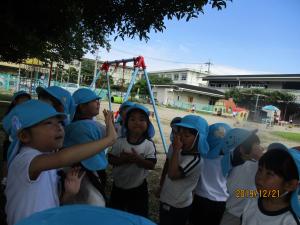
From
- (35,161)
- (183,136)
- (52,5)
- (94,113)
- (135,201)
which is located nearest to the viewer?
(35,161)

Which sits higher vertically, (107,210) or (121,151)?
(107,210)

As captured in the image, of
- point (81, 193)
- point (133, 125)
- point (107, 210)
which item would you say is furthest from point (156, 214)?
point (107, 210)

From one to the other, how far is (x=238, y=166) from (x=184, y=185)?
0.65 metres

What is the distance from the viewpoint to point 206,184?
3398mm

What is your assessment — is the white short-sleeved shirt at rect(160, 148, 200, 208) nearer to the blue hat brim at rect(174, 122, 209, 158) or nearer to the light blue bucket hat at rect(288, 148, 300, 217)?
the blue hat brim at rect(174, 122, 209, 158)

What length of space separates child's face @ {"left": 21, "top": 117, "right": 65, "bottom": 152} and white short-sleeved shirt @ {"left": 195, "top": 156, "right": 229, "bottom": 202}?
67.7 inches

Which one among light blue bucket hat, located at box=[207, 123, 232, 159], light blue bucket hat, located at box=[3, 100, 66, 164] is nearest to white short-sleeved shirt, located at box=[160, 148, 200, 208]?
light blue bucket hat, located at box=[207, 123, 232, 159]

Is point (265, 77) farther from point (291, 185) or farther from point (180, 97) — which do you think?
point (291, 185)

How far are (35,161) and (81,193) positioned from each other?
0.47 meters

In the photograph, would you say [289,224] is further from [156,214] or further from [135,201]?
[156,214]

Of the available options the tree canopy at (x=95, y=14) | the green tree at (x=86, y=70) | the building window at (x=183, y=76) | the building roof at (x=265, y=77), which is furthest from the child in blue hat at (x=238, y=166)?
the building window at (x=183, y=76)

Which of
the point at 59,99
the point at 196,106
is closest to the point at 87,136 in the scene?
the point at 59,99

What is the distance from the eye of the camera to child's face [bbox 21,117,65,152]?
77.0 inches
